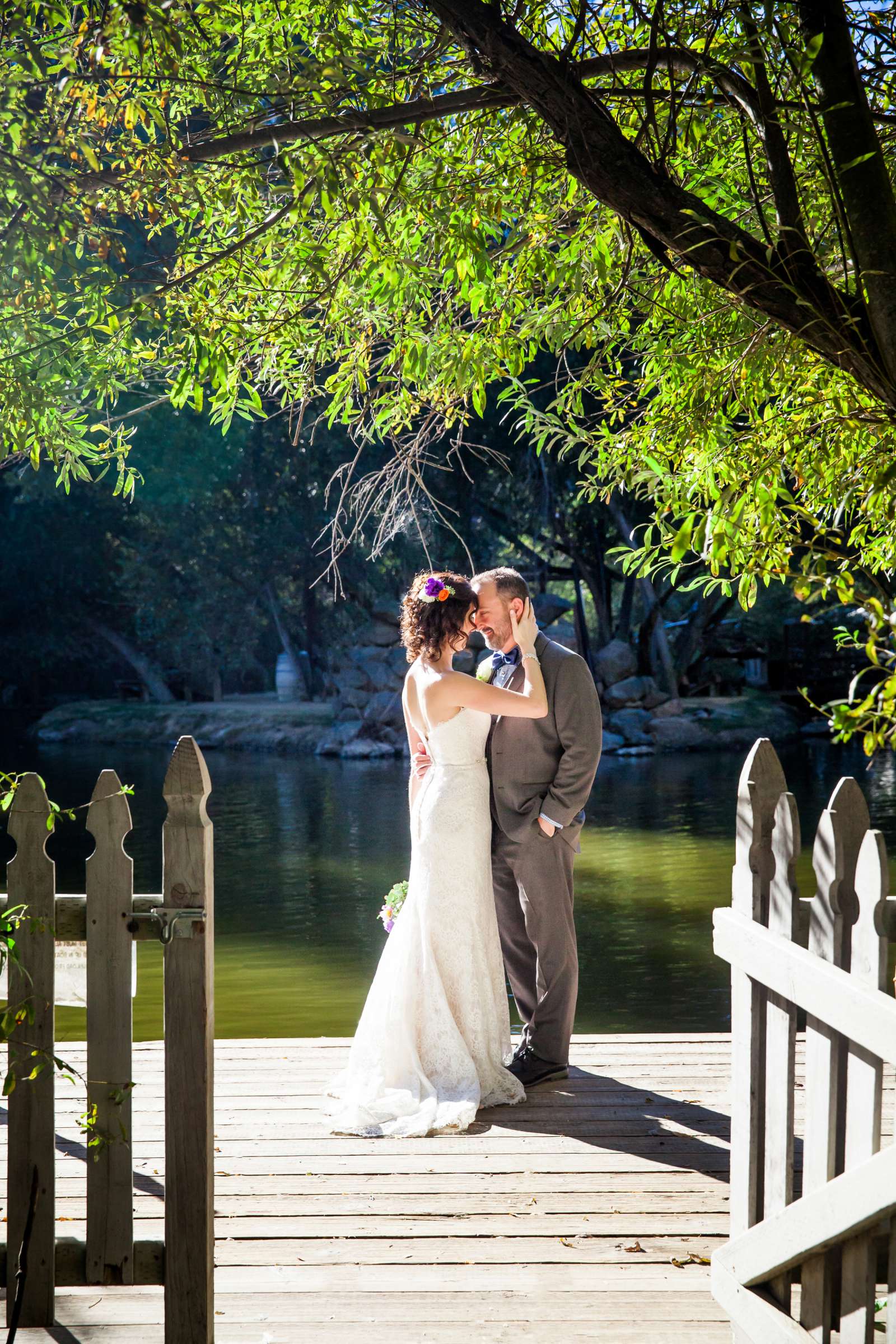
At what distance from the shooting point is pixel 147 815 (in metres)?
16.9

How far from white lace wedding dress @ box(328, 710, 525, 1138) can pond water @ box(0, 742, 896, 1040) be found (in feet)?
10.5

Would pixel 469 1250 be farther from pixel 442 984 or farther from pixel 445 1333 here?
pixel 442 984

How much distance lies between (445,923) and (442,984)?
0.22 metres

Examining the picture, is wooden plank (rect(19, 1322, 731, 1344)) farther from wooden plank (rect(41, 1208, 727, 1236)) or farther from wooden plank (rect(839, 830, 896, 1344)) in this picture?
wooden plank (rect(839, 830, 896, 1344))

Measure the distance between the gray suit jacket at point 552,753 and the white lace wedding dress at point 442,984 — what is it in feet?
Answer: 0.31

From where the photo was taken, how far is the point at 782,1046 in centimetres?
249

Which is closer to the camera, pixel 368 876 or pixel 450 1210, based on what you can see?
pixel 450 1210

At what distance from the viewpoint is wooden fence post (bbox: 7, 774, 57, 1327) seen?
8.29 feet

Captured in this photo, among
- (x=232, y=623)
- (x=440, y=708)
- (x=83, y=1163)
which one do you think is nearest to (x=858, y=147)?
(x=440, y=708)

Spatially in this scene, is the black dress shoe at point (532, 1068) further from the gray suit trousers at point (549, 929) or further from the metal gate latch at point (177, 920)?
the metal gate latch at point (177, 920)

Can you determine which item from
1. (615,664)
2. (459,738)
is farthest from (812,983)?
(615,664)

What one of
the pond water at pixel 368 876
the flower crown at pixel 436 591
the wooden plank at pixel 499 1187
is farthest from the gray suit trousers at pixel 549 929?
the pond water at pixel 368 876

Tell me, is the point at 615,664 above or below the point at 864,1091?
above

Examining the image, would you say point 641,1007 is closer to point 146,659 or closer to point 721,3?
point 721,3
